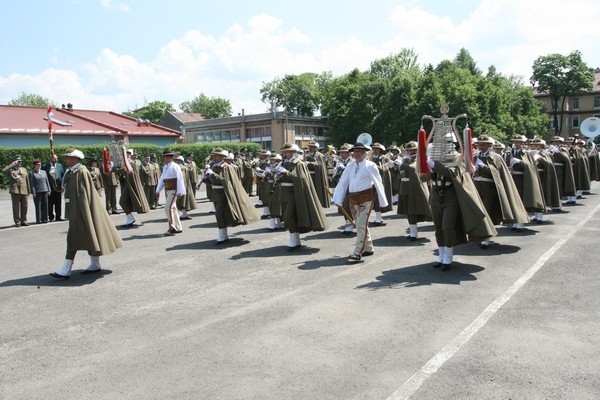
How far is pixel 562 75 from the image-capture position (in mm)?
79625

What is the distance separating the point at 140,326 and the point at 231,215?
16.9ft

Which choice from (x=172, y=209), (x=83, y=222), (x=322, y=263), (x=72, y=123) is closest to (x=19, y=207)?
(x=172, y=209)

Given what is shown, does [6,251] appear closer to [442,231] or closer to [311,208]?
[311,208]

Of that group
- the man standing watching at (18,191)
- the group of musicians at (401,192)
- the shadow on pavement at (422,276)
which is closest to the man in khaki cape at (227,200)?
the group of musicians at (401,192)

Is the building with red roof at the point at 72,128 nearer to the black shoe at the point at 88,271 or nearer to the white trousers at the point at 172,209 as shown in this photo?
the white trousers at the point at 172,209

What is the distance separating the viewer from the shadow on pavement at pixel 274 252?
9.89 meters

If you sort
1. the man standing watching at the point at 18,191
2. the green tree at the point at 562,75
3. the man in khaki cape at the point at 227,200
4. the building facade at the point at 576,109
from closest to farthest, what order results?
the man in khaki cape at the point at 227,200 → the man standing watching at the point at 18,191 → the green tree at the point at 562,75 → the building facade at the point at 576,109

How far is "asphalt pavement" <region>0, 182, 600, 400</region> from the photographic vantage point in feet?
14.4

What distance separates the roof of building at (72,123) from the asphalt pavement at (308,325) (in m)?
30.8

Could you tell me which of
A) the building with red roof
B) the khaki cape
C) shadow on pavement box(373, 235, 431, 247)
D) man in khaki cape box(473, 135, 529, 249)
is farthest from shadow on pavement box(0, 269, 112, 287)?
the building with red roof

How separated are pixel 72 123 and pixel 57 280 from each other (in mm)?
36510

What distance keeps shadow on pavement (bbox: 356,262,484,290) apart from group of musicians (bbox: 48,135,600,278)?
249 mm

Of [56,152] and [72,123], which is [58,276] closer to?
[56,152]

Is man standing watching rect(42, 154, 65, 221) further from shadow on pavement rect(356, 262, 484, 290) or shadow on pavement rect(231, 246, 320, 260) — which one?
shadow on pavement rect(356, 262, 484, 290)
